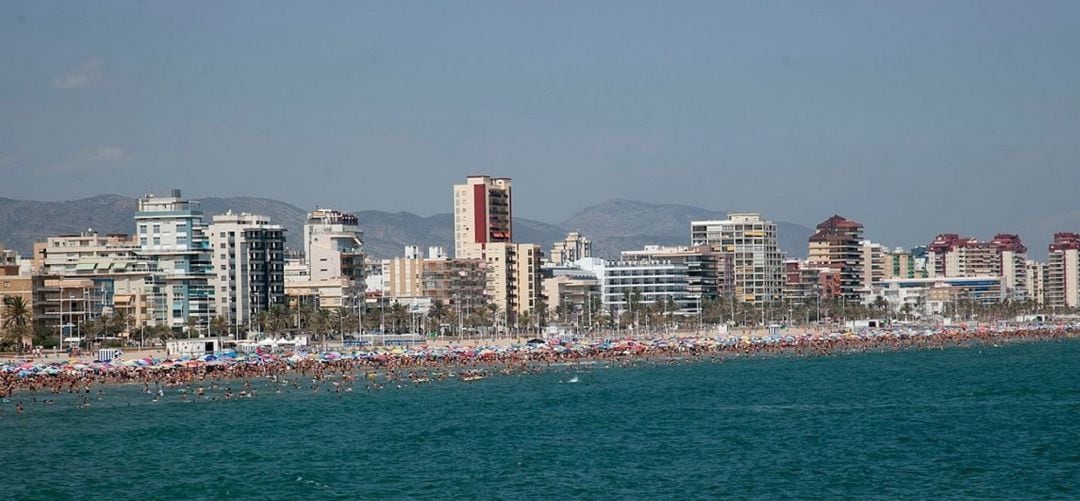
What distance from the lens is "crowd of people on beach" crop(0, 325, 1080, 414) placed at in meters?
100

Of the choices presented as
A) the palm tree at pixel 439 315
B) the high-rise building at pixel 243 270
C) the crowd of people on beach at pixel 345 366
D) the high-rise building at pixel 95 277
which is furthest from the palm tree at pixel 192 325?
the palm tree at pixel 439 315

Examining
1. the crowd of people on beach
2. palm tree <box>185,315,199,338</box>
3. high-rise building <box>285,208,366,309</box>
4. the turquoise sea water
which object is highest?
high-rise building <box>285,208,366,309</box>

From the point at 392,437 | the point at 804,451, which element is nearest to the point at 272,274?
the point at 392,437

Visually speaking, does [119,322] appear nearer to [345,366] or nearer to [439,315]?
[345,366]

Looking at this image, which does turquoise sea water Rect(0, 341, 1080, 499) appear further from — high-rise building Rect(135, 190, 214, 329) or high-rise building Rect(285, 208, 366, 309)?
high-rise building Rect(285, 208, 366, 309)

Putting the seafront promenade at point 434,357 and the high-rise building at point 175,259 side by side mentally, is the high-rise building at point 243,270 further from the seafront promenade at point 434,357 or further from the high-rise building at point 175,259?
the seafront promenade at point 434,357

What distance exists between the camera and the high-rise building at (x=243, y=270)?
566ft

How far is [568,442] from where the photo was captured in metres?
68.0

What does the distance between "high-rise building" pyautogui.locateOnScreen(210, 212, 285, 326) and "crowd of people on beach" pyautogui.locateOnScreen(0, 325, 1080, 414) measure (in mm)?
32916

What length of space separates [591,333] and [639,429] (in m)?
114

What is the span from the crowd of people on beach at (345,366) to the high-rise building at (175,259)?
119ft

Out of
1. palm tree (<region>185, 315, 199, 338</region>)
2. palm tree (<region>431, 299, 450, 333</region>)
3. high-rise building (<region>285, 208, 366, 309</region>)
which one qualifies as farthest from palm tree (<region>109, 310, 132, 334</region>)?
palm tree (<region>431, 299, 450, 333</region>)

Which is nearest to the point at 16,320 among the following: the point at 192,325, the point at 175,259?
the point at 192,325

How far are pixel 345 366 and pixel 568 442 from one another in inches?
2163
